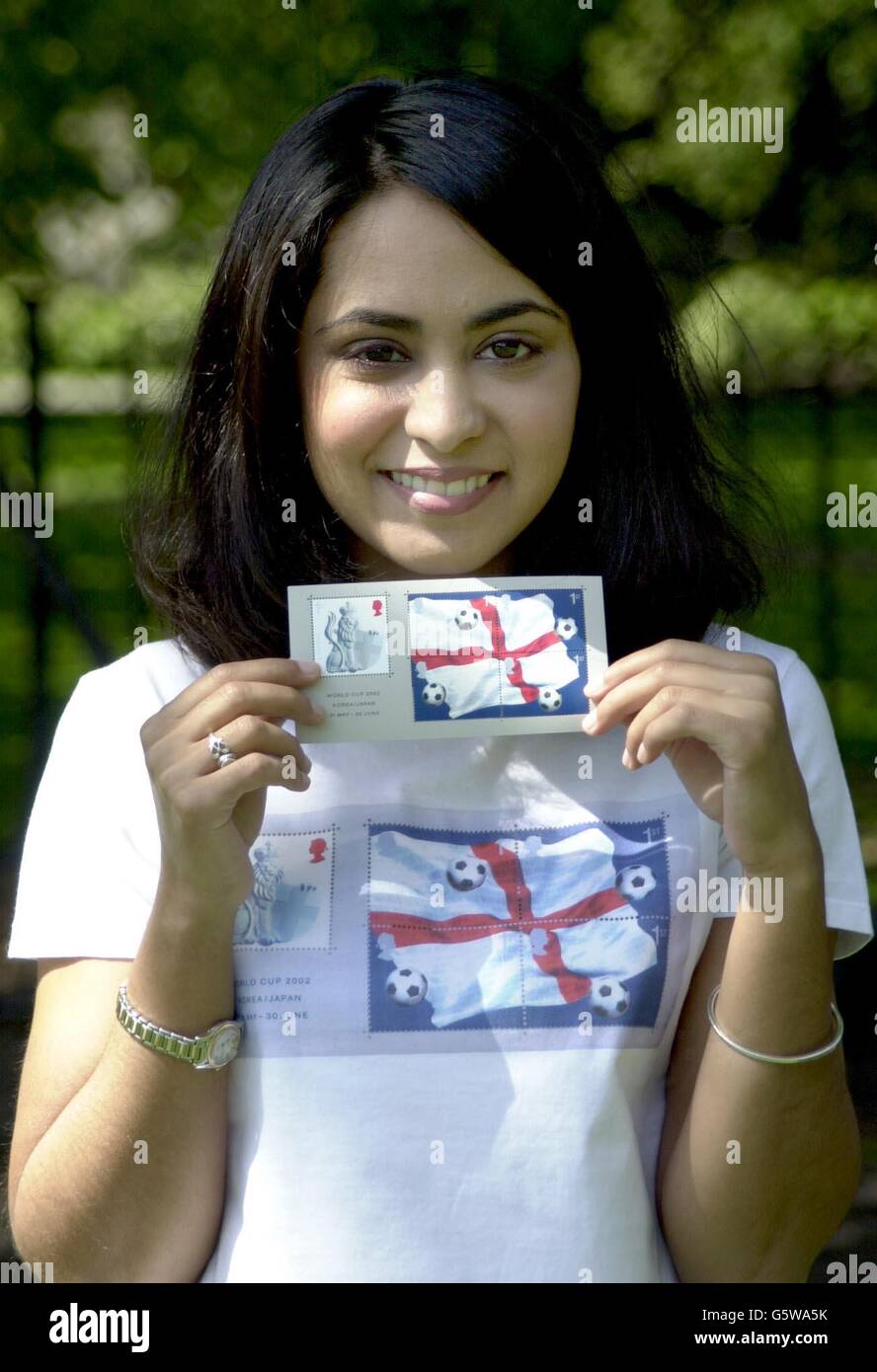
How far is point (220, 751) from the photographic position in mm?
1655

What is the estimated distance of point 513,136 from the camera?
185 centimetres

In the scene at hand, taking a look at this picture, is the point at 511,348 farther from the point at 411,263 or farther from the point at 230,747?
Result: the point at 230,747

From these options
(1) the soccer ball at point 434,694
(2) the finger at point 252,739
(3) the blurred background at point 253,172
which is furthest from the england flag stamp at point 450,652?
(3) the blurred background at point 253,172

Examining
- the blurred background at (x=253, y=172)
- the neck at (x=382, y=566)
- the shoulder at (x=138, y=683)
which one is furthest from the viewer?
the blurred background at (x=253, y=172)

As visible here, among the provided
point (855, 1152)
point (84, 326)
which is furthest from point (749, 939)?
point (84, 326)

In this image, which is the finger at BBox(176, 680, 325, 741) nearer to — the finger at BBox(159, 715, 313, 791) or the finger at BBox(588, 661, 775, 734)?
the finger at BBox(159, 715, 313, 791)

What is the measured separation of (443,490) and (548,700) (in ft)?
0.87

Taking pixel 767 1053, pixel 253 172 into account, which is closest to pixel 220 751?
pixel 767 1053

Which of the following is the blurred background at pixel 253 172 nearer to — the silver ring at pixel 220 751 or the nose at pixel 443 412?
the nose at pixel 443 412

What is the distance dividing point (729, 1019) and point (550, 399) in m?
0.71

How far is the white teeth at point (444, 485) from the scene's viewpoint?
5.80 feet

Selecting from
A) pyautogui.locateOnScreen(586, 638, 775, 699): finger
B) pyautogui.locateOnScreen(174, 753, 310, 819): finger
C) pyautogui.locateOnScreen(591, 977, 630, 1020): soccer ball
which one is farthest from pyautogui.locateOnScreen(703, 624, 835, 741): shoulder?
pyautogui.locateOnScreen(174, 753, 310, 819): finger

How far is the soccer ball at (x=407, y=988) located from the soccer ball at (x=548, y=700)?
332 mm
